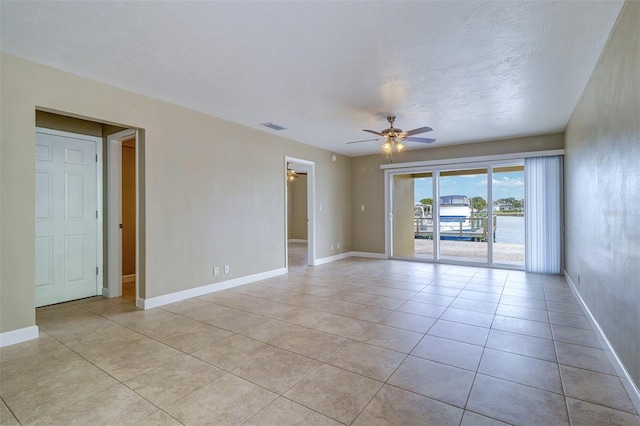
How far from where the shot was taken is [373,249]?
7.87 metres

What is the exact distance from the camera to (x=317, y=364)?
2.45m

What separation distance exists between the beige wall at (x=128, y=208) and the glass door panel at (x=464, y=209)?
6.18 meters

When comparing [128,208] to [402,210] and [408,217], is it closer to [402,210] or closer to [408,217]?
[402,210]

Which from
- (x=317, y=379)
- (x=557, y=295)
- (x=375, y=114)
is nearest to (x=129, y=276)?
(x=317, y=379)

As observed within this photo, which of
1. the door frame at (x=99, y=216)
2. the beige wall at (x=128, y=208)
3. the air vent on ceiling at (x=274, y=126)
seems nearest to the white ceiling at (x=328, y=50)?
the air vent on ceiling at (x=274, y=126)

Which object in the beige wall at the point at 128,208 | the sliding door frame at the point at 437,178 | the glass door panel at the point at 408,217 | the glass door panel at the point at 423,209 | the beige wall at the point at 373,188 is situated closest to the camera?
the beige wall at the point at 128,208

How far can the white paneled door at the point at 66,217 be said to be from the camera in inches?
154

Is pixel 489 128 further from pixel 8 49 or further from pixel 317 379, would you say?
pixel 8 49

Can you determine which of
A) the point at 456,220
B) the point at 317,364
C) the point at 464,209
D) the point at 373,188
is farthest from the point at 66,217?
the point at 464,209

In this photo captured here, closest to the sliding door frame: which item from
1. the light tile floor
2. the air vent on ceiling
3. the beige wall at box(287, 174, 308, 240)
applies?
the light tile floor

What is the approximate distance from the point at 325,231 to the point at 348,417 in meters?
5.47

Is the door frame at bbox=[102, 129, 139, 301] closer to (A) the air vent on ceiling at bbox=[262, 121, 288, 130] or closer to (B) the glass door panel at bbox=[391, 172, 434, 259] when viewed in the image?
(A) the air vent on ceiling at bbox=[262, 121, 288, 130]

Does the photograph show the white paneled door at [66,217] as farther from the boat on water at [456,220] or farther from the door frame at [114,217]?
the boat on water at [456,220]

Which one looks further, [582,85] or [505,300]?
[505,300]
